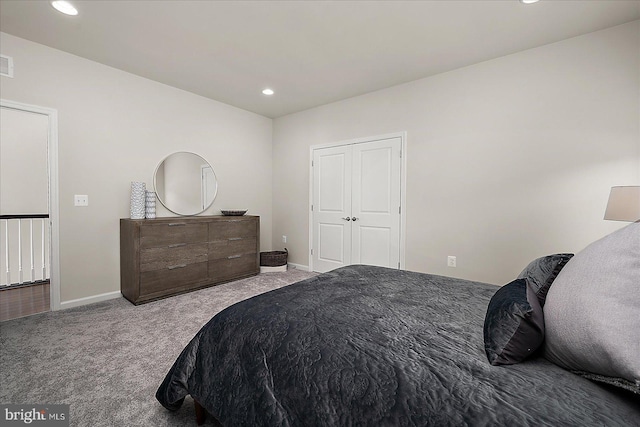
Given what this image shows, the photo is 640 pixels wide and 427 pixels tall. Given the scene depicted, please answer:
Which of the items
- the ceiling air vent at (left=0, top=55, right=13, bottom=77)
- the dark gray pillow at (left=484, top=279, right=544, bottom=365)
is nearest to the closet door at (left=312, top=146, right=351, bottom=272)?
the dark gray pillow at (left=484, top=279, right=544, bottom=365)

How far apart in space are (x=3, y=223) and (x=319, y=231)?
14.6ft

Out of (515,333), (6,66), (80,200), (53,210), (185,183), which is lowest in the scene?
(515,333)

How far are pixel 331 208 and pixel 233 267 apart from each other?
1708 millimetres

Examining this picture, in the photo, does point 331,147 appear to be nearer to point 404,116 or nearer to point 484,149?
point 404,116

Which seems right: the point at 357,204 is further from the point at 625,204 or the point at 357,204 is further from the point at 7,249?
the point at 7,249

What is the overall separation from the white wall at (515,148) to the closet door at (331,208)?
0.65m

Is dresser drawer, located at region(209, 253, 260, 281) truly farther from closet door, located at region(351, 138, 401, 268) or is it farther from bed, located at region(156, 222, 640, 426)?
bed, located at region(156, 222, 640, 426)

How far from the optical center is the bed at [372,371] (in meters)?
0.71

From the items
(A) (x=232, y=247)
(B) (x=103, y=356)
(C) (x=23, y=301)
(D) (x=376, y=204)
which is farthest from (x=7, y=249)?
(D) (x=376, y=204)

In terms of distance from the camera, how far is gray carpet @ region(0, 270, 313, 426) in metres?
1.52

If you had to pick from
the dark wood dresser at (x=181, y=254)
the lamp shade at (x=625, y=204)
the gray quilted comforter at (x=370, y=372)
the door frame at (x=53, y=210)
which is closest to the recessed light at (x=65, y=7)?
the door frame at (x=53, y=210)

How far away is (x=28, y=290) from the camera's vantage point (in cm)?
366

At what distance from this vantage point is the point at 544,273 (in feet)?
3.85

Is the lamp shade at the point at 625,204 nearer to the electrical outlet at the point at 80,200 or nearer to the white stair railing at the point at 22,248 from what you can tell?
the electrical outlet at the point at 80,200
